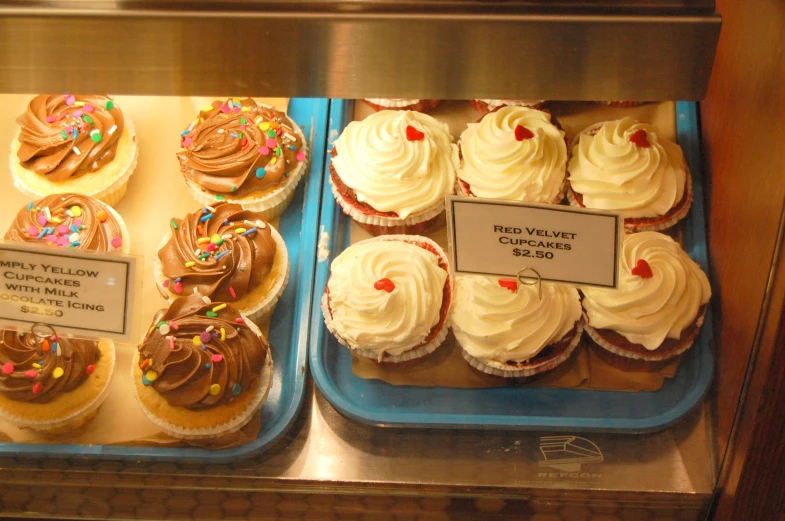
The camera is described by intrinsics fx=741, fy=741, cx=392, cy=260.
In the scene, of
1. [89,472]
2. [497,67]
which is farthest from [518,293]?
[89,472]

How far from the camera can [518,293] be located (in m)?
2.39

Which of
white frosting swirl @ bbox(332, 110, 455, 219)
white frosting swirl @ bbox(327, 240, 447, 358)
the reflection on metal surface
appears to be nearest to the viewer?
the reflection on metal surface

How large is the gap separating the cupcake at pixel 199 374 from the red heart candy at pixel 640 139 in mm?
1490

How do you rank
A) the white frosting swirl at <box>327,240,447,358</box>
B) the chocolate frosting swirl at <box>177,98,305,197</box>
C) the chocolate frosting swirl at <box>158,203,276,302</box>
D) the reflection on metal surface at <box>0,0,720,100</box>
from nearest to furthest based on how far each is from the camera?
the reflection on metal surface at <box>0,0,720,100</box> < the white frosting swirl at <box>327,240,447,358</box> < the chocolate frosting swirl at <box>158,203,276,302</box> < the chocolate frosting swirl at <box>177,98,305,197</box>

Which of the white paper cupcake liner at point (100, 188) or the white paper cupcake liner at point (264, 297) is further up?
the white paper cupcake liner at point (100, 188)

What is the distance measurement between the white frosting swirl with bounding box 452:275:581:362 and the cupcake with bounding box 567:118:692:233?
1.46 feet

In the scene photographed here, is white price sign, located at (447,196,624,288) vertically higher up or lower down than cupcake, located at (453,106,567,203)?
lower down

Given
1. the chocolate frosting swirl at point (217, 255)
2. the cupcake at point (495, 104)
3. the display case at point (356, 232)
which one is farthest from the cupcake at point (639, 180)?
the chocolate frosting swirl at point (217, 255)

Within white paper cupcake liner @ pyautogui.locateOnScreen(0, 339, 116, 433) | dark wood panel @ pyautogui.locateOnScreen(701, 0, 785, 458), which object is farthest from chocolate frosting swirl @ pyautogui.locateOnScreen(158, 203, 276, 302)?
dark wood panel @ pyautogui.locateOnScreen(701, 0, 785, 458)

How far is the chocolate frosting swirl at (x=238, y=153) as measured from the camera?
2896 millimetres

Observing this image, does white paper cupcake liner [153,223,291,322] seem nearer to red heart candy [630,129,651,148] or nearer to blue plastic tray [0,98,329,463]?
blue plastic tray [0,98,329,463]

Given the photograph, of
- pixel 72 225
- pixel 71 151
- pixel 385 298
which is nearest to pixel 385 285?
pixel 385 298

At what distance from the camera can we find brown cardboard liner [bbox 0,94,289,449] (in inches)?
92.9

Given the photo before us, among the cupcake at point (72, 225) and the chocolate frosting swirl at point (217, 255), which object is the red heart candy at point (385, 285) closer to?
the chocolate frosting swirl at point (217, 255)
